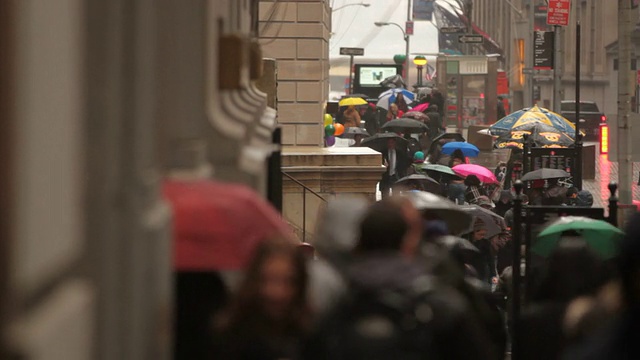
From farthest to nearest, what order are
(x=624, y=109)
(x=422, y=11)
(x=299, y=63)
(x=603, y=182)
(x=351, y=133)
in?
Answer: (x=422, y=11)
(x=351, y=133)
(x=603, y=182)
(x=299, y=63)
(x=624, y=109)

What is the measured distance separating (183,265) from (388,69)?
222ft

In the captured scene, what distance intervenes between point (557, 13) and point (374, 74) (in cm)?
3711

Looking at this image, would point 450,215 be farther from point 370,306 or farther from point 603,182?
point 603,182

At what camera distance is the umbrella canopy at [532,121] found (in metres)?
30.4

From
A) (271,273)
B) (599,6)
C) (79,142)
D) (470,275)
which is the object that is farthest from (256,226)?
(599,6)

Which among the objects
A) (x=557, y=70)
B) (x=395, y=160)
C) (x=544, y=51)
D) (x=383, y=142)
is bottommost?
(x=395, y=160)

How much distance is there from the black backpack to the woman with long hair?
4.1 inches

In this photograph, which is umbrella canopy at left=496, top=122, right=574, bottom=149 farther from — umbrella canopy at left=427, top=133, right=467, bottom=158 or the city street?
umbrella canopy at left=427, top=133, right=467, bottom=158

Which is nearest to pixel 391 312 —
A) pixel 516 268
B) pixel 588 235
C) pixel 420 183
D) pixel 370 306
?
pixel 370 306

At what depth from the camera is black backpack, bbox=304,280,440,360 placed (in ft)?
17.4

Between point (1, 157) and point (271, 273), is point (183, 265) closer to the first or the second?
point (271, 273)

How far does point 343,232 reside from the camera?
19.7 feet

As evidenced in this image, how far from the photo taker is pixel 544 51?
121ft

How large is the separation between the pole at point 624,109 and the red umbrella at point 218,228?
15808 mm
